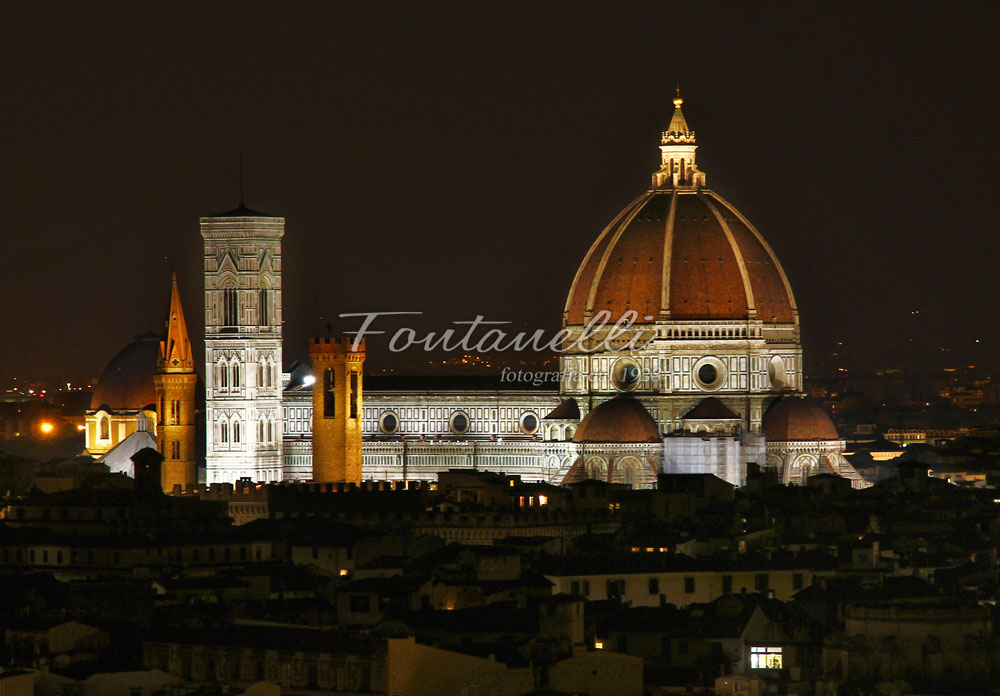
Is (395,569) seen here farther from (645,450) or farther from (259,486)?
(645,450)

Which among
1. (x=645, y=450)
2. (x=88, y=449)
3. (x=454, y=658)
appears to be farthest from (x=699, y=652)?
(x=88, y=449)

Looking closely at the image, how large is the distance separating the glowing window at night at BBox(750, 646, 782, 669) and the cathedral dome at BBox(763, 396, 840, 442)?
6367 cm

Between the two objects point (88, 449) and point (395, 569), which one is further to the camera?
point (88, 449)

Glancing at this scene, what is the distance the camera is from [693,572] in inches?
3573

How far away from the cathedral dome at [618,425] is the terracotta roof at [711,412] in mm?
2356

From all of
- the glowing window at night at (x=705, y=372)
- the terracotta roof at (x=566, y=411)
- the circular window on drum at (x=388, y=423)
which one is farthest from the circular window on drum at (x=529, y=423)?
the glowing window at night at (x=705, y=372)

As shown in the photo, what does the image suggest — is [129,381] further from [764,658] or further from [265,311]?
[764,658]

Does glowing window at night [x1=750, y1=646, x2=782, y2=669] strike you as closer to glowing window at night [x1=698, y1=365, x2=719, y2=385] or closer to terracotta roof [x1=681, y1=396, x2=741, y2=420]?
terracotta roof [x1=681, y1=396, x2=741, y2=420]

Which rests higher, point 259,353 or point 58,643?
point 259,353

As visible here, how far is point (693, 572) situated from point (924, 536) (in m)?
16.7

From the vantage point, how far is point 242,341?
474 feet

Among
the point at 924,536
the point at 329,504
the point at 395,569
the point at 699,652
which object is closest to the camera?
the point at 699,652

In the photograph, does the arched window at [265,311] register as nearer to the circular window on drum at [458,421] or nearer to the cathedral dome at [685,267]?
the circular window on drum at [458,421]

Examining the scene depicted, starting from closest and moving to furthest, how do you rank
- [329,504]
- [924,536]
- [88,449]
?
[924,536], [329,504], [88,449]
